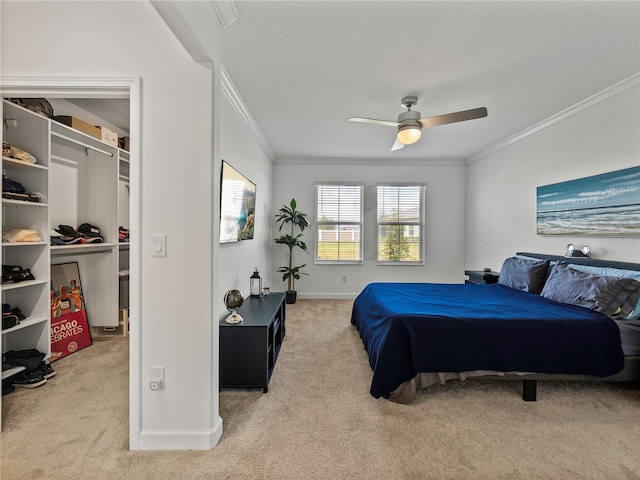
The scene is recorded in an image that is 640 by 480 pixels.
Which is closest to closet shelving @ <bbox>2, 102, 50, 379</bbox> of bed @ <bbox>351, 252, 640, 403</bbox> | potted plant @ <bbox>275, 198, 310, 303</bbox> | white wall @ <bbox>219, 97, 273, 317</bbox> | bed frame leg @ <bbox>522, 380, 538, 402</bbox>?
white wall @ <bbox>219, 97, 273, 317</bbox>

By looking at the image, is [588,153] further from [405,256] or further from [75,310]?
[75,310]

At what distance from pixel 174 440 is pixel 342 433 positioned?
997 mm

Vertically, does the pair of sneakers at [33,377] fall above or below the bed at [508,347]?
below

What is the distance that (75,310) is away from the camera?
3473mm

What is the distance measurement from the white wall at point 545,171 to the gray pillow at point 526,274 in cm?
36

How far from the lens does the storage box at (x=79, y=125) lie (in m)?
3.17

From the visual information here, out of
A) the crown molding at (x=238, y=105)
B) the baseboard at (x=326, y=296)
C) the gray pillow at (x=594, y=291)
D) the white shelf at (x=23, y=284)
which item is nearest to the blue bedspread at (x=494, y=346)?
the gray pillow at (x=594, y=291)

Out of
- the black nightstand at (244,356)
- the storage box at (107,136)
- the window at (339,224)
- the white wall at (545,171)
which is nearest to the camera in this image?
the black nightstand at (244,356)

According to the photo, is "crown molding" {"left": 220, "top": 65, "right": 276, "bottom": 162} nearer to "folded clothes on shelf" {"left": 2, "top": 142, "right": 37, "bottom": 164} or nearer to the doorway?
the doorway

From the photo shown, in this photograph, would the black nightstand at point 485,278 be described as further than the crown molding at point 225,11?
Yes

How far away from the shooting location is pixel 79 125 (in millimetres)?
3262

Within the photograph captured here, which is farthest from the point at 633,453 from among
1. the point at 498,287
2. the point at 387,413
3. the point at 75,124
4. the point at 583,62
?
the point at 75,124

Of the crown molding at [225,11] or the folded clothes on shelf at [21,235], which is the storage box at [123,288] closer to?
the folded clothes on shelf at [21,235]

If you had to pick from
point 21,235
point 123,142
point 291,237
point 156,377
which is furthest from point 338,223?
point 156,377
